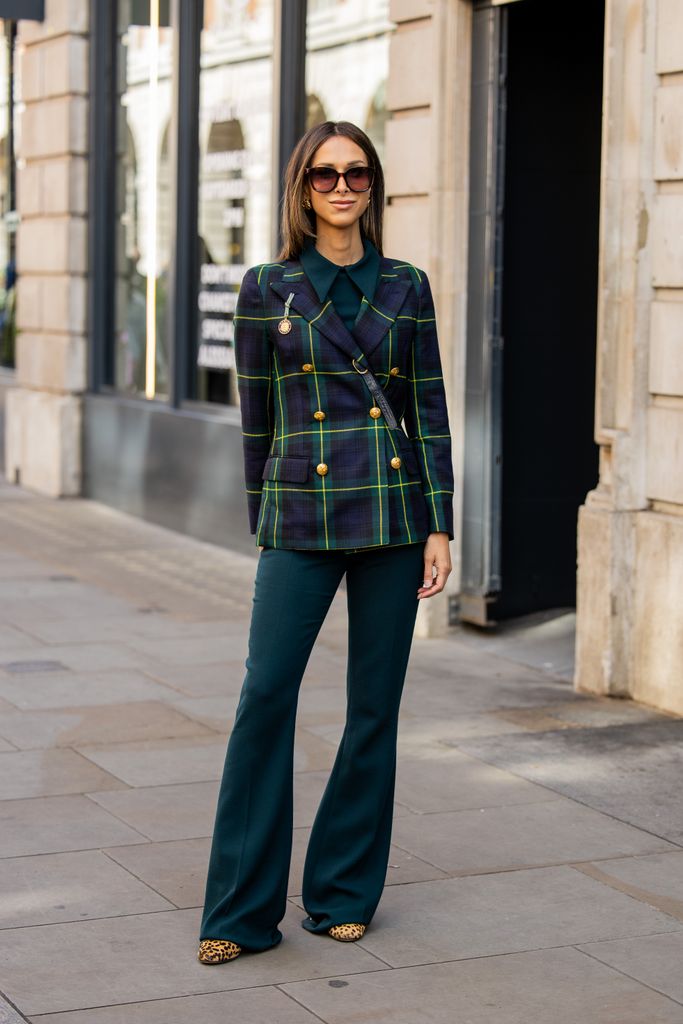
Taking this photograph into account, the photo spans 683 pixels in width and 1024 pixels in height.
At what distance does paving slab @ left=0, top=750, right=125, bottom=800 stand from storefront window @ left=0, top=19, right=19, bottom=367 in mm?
10890

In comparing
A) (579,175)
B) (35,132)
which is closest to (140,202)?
(35,132)

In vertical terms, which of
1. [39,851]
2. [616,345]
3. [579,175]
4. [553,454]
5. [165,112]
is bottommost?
[39,851]

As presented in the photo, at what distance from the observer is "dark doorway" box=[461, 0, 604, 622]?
8547mm

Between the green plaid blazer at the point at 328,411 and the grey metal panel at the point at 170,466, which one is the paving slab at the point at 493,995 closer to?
the green plaid blazer at the point at 328,411

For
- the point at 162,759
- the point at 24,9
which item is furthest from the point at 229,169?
the point at 162,759

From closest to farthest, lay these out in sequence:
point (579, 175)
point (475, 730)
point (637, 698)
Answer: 1. point (475, 730)
2. point (637, 698)
3. point (579, 175)

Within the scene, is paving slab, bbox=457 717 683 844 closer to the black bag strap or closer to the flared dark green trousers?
the flared dark green trousers

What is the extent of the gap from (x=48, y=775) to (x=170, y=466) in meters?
6.45

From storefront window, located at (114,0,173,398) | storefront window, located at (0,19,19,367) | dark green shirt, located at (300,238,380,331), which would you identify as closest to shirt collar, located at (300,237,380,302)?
dark green shirt, located at (300,238,380,331)

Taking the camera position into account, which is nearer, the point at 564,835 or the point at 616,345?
the point at 564,835

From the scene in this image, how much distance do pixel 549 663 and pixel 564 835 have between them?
276cm

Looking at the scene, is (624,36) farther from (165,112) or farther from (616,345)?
(165,112)

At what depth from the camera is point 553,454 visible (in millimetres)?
9008

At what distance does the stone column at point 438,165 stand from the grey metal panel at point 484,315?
0.05 meters
